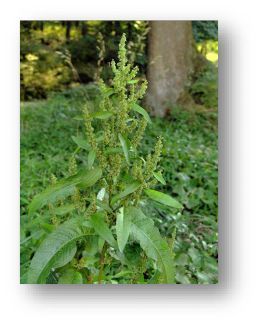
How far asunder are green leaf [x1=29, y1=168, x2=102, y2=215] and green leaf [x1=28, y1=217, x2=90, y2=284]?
12 cm

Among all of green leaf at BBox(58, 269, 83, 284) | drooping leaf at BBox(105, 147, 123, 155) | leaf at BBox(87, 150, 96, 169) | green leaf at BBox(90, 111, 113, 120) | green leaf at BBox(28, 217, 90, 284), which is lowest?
green leaf at BBox(58, 269, 83, 284)

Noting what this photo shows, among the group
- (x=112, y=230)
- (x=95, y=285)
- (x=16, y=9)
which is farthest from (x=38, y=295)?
(x=16, y=9)

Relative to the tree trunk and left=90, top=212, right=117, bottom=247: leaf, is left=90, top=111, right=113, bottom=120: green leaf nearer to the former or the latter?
left=90, top=212, right=117, bottom=247: leaf

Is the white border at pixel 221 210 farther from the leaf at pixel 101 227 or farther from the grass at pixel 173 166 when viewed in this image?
the leaf at pixel 101 227

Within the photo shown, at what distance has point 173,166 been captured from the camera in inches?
126

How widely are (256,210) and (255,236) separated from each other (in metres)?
0.11

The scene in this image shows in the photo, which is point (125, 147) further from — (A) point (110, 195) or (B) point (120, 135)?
(A) point (110, 195)

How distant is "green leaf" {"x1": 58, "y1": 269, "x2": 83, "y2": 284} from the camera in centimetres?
251

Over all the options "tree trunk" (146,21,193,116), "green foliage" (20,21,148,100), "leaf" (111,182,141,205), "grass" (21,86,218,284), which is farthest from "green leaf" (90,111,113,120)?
"tree trunk" (146,21,193,116)

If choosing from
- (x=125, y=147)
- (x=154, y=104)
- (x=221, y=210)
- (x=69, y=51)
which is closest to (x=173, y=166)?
(x=154, y=104)

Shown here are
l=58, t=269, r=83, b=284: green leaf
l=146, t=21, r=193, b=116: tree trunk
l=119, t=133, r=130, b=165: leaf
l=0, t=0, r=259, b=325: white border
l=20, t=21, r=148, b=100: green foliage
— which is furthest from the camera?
l=146, t=21, r=193, b=116: tree trunk

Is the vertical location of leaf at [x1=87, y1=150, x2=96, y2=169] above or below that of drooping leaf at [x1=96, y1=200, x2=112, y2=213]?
above

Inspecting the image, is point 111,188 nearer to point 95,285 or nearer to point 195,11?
point 95,285

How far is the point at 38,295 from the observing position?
2758 millimetres
